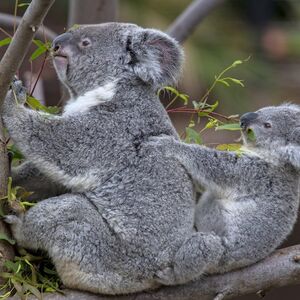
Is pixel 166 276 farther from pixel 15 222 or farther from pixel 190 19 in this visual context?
pixel 190 19

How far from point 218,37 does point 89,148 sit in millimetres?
5467

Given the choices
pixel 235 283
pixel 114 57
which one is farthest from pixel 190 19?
pixel 235 283

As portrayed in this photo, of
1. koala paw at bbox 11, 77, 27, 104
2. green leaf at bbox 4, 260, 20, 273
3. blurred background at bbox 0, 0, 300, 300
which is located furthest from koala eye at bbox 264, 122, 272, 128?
blurred background at bbox 0, 0, 300, 300

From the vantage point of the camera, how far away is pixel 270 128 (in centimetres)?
394

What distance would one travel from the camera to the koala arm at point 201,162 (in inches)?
144

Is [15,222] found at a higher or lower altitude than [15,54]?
lower

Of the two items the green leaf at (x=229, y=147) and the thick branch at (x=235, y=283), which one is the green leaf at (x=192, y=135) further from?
the thick branch at (x=235, y=283)

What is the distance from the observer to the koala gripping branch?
110 inches

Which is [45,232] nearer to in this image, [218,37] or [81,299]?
[81,299]

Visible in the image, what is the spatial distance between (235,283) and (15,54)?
142 cm

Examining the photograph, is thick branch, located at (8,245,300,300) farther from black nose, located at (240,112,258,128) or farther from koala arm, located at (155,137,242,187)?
black nose, located at (240,112,258,128)

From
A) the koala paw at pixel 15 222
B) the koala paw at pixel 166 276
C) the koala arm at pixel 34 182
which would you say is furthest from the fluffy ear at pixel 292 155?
the koala paw at pixel 15 222

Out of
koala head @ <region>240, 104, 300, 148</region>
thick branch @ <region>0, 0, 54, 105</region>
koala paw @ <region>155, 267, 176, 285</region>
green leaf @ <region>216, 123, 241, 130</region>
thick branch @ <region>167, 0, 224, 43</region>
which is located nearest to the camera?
thick branch @ <region>0, 0, 54, 105</region>

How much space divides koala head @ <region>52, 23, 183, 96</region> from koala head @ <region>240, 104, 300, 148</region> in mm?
450
